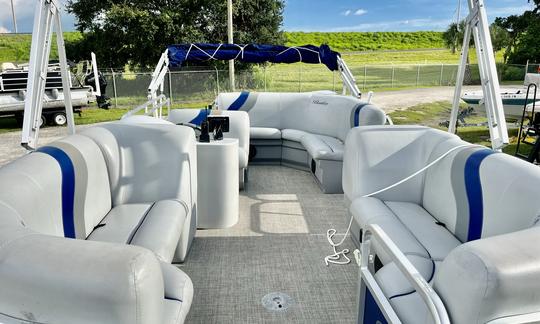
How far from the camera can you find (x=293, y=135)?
5742mm

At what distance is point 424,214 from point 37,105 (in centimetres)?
277

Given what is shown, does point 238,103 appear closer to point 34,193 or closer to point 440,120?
point 34,193

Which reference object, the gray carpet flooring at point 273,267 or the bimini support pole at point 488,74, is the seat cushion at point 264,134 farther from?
the bimini support pole at point 488,74

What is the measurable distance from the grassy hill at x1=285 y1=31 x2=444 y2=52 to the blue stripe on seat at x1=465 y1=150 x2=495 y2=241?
41.1 meters

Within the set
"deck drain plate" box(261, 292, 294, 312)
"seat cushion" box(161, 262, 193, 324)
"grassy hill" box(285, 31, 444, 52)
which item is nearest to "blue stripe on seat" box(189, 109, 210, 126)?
"deck drain plate" box(261, 292, 294, 312)

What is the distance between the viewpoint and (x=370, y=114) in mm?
4723

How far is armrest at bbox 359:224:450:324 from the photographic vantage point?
1.30 metres

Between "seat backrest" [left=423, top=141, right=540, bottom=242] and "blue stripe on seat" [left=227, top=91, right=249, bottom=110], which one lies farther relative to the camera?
"blue stripe on seat" [left=227, top=91, right=249, bottom=110]

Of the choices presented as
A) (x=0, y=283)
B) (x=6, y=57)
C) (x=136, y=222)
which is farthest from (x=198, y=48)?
(x=6, y=57)

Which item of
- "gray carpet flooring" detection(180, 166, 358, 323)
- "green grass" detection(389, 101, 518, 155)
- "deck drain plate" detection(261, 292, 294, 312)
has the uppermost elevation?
"green grass" detection(389, 101, 518, 155)

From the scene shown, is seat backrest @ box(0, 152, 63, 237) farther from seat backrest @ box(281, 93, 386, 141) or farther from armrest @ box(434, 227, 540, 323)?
seat backrest @ box(281, 93, 386, 141)

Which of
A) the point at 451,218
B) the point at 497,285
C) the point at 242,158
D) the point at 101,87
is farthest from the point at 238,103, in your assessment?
the point at 101,87

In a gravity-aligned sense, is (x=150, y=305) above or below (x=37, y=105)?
below

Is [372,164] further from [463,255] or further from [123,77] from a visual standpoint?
[123,77]
